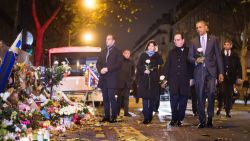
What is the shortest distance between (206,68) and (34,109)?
3.99m

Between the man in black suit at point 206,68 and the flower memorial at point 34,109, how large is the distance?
2.79 metres

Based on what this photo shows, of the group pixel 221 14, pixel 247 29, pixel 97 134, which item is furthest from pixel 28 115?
pixel 221 14

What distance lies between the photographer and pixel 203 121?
10.8 metres

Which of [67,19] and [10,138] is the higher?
[67,19]

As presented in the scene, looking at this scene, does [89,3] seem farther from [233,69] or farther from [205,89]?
[205,89]

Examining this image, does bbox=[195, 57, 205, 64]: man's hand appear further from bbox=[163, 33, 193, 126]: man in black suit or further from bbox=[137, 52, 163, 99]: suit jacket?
bbox=[137, 52, 163, 99]: suit jacket

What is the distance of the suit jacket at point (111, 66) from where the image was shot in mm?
12805

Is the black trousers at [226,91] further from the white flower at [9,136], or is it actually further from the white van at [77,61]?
the white flower at [9,136]

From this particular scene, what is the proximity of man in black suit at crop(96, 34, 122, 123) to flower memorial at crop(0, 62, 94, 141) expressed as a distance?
568 millimetres

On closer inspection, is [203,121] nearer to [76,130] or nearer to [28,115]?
[76,130]

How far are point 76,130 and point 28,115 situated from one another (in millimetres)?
2743

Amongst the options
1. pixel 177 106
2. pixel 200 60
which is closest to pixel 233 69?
pixel 177 106

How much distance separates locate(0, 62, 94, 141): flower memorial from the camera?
23.1ft

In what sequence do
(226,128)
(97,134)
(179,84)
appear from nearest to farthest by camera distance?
1. (97,134)
2. (226,128)
3. (179,84)
